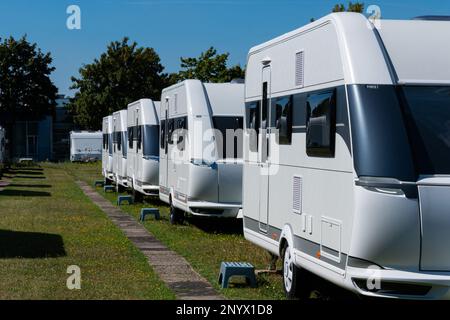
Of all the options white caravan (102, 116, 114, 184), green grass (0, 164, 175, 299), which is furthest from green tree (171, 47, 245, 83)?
green grass (0, 164, 175, 299)

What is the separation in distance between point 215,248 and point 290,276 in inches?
204

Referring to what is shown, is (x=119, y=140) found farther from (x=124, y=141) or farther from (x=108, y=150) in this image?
(x=108, y=150)

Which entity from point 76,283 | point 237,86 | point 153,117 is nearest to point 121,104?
point 153,117

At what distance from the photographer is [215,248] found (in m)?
15.1

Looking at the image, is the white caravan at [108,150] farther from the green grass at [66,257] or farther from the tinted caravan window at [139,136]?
the green grass at [66,257]

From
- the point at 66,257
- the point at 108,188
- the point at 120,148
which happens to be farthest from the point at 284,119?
the point at 108,188

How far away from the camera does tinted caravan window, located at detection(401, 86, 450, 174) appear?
306 inches

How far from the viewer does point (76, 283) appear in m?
11.1

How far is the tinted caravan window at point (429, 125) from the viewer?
25.5 ft

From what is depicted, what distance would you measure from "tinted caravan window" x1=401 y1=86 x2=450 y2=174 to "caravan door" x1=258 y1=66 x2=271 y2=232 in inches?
135

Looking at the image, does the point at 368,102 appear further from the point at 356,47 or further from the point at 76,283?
the point at 76,283

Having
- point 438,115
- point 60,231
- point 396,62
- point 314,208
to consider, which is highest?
point 396,62

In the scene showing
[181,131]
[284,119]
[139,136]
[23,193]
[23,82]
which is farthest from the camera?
[23,82]
